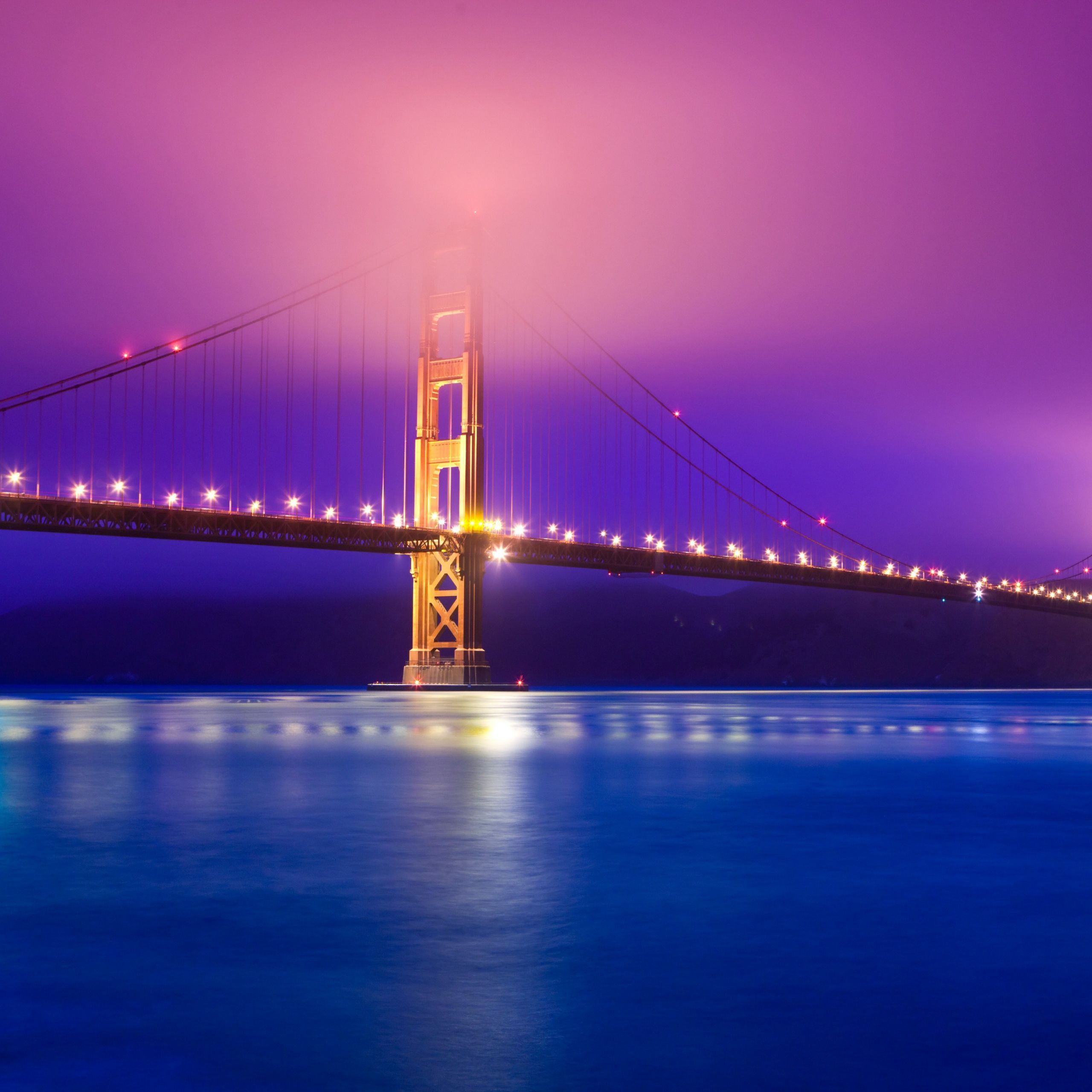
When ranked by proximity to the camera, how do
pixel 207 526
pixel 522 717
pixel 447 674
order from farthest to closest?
pixel 447 674 < pixel 207 526 < pixel 522 717

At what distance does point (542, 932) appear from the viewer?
553 centimetres

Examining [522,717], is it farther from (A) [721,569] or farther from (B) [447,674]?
(A) [721,569]

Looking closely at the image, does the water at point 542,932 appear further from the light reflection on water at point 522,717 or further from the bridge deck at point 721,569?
the bridge deck at point 721,569

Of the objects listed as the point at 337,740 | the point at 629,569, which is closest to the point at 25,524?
the point at 629,569

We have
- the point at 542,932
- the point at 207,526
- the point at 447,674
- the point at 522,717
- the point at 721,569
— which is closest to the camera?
the point at 542,932

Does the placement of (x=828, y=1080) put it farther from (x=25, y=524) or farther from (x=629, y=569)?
(x=629, y=569)

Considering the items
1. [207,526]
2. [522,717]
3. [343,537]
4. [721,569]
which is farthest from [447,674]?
[522,717]

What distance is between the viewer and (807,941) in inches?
209

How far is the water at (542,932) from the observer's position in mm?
3820

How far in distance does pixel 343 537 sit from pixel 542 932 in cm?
5985

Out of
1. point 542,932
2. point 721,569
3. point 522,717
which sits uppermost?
point 721,569

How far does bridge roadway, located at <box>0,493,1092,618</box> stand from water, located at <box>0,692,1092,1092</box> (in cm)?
4857

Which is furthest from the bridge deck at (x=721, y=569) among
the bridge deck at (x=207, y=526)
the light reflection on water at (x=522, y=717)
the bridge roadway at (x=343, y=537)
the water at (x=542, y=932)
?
the water at (x=542, y=932)

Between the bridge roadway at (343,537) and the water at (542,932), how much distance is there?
48.6 metres
